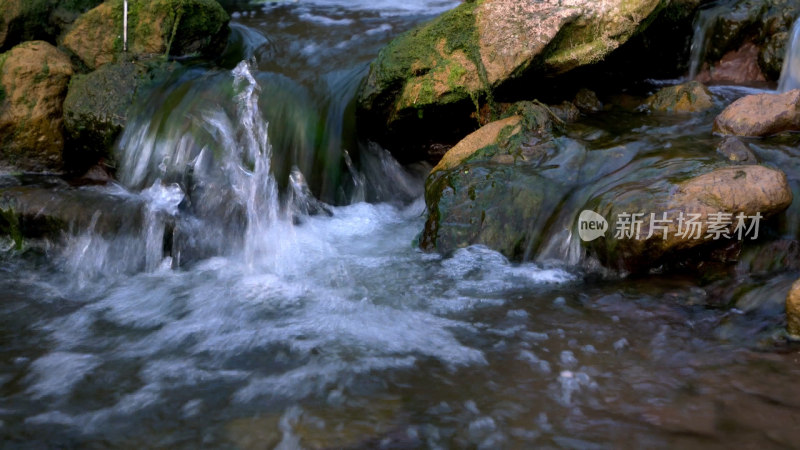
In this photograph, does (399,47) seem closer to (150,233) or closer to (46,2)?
(150,233)

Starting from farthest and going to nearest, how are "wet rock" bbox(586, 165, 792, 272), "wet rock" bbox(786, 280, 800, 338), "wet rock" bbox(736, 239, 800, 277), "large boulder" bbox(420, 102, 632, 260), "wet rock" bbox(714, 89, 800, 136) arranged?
1. "wet rock" bbox(714, 89, 800, 136)
2. "large boulder" bbox(420, 102, 632, 260)
3. "wet rock" bbox(736, 239, 800, 277)
4. "wet rock" bbox(586, 165, 792, 272)
5. "wet rock" bbox(786, 280, 800, 338)

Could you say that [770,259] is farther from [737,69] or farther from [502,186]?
[737,69]

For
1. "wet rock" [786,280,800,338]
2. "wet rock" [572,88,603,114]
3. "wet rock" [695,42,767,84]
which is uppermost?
"wet rock" [695,42,767,84]

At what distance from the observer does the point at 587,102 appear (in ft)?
20.6

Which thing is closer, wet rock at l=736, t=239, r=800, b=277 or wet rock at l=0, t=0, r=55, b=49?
wet rock at l=736, t=239, r=800, b=277

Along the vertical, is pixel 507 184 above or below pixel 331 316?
above

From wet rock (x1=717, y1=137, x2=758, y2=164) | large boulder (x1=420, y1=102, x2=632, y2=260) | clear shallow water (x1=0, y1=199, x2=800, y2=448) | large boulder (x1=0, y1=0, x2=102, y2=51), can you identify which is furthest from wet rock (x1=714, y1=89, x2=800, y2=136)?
large boulder (x1=0, y1=0, x2=102, y2=51)

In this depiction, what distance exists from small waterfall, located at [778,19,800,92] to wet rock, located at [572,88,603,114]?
1.64 meters

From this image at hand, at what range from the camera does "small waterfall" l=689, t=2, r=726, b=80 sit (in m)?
6.84

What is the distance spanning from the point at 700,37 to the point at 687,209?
3.30m

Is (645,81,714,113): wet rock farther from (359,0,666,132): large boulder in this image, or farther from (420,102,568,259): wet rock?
(420,102,568,259): wet rock

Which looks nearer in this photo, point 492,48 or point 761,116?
point 761,116

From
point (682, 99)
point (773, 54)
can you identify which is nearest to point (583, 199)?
point (682, 99)

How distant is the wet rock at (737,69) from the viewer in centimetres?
672
